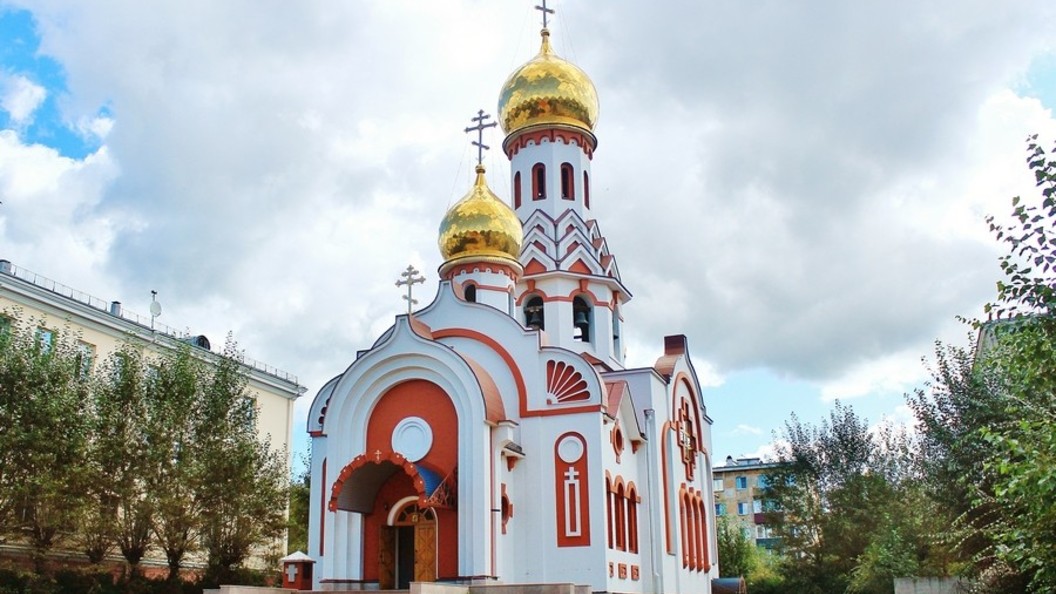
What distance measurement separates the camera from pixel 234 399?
2420 centimetres

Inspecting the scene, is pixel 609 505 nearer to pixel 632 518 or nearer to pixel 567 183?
pixel 632 518

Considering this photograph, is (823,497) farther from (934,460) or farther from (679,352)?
(934,460)

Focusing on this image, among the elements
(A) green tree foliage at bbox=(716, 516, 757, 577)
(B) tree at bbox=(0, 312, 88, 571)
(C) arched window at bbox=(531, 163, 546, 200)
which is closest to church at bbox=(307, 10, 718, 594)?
(C) arched window at bbox=(531, 163, 546, 200)

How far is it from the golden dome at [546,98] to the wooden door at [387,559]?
38.3 feet

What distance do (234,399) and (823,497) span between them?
17.5 m

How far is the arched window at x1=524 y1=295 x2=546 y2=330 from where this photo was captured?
25219mm

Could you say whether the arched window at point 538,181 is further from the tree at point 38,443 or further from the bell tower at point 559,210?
the tree at point 38,443

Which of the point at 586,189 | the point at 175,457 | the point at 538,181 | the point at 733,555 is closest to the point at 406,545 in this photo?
the point at 175,457

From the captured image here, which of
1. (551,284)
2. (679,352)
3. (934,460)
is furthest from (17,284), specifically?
(934,460)

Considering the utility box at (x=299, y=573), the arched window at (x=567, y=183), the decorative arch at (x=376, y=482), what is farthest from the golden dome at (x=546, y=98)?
the utility box at (x=299, y=573)

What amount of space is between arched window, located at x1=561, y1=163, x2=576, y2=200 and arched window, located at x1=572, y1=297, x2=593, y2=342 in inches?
117

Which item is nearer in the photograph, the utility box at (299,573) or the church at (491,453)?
the church at (491,453)

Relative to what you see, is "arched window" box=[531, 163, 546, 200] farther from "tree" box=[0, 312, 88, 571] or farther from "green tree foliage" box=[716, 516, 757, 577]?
"green tree foliage" box=[716, 516, 757, 577]

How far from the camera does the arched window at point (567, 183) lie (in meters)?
26.6
